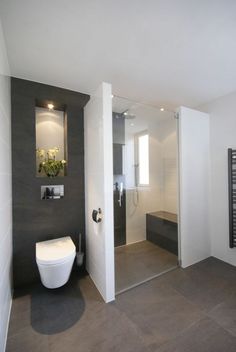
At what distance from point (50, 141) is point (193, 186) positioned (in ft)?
7.00

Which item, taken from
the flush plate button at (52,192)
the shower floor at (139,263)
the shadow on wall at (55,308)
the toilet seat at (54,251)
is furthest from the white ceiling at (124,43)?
the shadow on wall at (55,308)

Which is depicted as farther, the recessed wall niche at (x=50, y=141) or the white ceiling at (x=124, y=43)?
the recessed wall niche at (x=50, y=141)

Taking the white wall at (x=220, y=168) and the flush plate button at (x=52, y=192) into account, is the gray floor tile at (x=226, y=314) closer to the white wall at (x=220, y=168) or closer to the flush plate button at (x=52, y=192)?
the white wall at (x=220, y=168)

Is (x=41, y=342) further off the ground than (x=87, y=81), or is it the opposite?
(x=87, y=81)

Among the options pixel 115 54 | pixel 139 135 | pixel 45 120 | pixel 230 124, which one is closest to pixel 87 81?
pixel 115 54

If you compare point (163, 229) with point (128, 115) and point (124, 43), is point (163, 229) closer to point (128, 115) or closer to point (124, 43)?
point (128, 115)

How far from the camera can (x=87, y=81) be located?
6.78 ft

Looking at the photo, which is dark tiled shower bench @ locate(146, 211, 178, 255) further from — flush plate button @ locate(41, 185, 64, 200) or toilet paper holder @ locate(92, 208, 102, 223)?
flush plate button @ locate(41, 185, 64, 200)

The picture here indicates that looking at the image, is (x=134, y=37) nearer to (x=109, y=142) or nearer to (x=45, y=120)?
(x=109, y=142)

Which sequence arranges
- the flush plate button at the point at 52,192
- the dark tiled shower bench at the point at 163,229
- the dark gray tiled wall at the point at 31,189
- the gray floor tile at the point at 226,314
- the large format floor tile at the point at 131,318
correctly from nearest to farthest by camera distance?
the large format floor tile at the point at 131,318, the gray floor tile at the point at 226,314, the dark gray tiled wall at the point at 31,189, the flush plate button at the point at 52,192, the dark tiled shower bench at the point at 163,229

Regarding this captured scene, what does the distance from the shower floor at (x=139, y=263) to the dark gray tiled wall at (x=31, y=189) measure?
75 cm

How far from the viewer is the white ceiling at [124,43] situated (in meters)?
1.20

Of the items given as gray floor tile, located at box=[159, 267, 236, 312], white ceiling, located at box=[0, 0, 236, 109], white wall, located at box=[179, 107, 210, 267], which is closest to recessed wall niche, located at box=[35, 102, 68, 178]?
white ceiling, located at box=[0, 0, 236, 109]

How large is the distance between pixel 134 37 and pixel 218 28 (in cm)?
67
